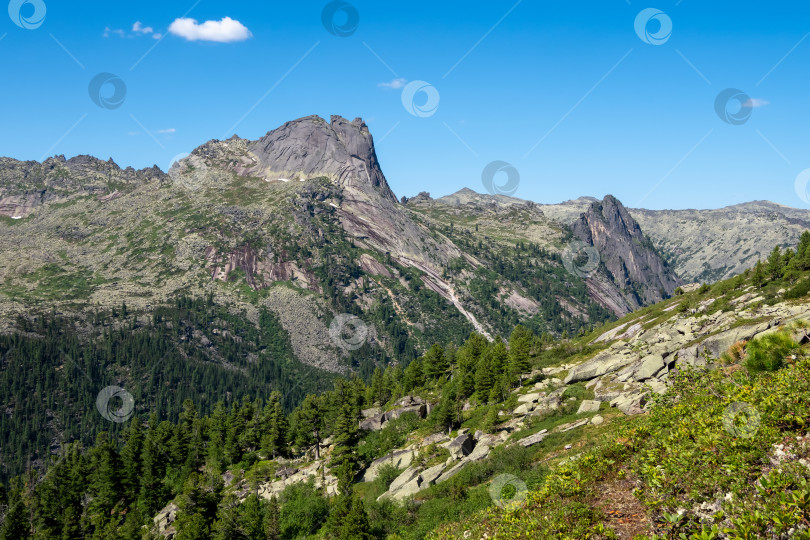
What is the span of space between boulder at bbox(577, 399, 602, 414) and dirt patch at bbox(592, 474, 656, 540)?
2782cm

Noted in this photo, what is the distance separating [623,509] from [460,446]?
34638 millimetres

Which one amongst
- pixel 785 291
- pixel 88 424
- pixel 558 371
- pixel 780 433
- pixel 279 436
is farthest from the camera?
pixel 88 424

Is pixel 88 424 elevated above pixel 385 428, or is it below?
above

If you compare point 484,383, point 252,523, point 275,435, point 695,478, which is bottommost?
point 695,478

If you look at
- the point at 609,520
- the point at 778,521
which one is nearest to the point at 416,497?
the point at 609,520

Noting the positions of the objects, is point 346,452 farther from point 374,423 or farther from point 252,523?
point 252,523

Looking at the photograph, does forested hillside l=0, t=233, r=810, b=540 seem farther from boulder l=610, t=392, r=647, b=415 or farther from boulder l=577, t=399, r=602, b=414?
boulder l=577, t=399, r=602, b=414

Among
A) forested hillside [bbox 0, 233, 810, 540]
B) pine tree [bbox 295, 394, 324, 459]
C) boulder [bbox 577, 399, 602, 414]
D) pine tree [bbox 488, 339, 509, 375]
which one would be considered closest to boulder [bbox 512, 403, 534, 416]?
forested hillside [bbox 0, 233, 810, 540]

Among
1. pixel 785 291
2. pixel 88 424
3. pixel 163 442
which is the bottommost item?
pixel 785 291

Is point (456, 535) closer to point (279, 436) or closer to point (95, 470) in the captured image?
point (279, 436)

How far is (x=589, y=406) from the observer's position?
149 feet

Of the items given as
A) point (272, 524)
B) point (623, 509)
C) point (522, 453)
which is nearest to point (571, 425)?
point (522, 453)

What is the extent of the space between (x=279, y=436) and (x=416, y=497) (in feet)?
174

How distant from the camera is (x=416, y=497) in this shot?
40562 mm
